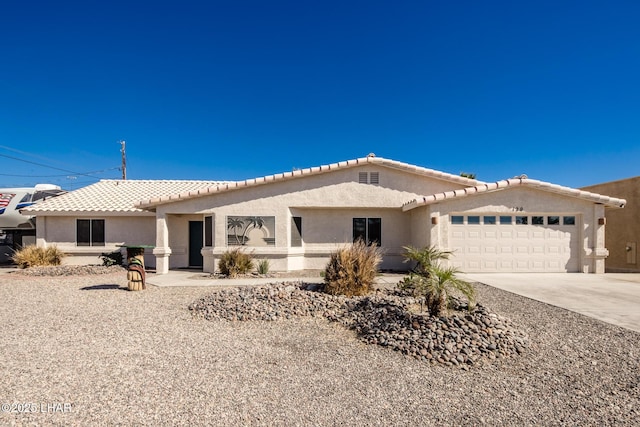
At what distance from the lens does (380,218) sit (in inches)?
598

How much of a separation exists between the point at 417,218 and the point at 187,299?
9798mm

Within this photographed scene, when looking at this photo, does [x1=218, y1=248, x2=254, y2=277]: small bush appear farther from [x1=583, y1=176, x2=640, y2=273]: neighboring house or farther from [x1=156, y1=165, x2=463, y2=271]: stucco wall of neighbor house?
[x1=583, y1=176, x2=640, y2=273]: neighboring house

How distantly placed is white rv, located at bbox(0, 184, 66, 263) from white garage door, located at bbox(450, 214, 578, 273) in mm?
21581

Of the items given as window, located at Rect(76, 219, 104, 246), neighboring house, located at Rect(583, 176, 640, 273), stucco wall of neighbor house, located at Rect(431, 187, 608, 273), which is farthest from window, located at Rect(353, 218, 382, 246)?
window, located at Rect(76, 219, 104, 246)

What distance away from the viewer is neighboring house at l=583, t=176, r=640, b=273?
15586 millimetres

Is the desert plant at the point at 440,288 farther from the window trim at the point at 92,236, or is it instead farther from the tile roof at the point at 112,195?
the window trim at the point at 92,236

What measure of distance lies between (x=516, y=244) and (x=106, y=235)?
62.1 ft

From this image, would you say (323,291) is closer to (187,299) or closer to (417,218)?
(187,299)

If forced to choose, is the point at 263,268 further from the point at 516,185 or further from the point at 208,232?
the point at 516,185

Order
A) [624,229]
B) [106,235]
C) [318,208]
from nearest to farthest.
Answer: [318,208]
[624,229]
[106,235]

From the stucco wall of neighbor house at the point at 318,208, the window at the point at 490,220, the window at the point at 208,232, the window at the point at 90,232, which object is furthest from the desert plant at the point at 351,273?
the window at the point at 90,232

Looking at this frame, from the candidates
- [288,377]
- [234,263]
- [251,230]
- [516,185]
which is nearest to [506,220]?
[516,185]

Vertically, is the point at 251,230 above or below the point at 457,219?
below

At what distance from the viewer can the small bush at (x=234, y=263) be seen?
12.8m
